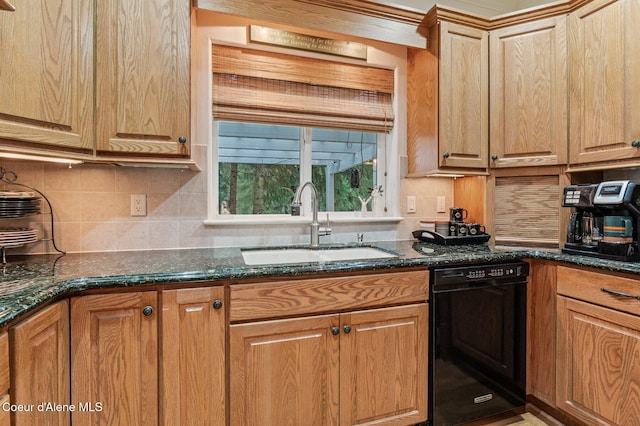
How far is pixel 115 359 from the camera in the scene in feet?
4.09

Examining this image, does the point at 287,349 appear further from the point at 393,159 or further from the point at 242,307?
the point at 393,159

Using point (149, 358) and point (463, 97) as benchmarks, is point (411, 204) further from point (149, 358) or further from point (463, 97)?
point (149, 358)

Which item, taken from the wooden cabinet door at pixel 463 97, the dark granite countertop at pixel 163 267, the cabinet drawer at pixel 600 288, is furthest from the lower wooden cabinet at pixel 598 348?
the wooden cabinet door at pixel 463 97

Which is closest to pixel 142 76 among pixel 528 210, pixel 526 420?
pixel 528 210

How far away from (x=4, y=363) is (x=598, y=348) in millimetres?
2226

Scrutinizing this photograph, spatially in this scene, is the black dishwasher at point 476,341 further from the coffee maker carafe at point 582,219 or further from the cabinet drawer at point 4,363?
the cabinet drawer at point 4,363

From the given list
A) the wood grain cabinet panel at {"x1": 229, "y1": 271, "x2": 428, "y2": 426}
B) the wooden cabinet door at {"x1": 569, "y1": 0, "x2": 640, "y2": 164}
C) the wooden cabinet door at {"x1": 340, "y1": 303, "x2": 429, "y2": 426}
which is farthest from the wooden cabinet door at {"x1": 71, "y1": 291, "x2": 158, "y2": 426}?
the wooden cabinet door at {"x1": 569, "y1": 0, "x2": 640, "y2": 164}

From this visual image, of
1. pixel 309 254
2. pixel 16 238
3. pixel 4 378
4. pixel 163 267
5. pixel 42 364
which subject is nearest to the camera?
pixel 4 378

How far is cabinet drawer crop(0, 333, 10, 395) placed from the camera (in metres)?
0.87

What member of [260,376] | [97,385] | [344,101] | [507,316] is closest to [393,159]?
[344,101]

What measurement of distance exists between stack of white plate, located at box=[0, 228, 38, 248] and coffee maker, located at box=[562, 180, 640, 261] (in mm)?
2666

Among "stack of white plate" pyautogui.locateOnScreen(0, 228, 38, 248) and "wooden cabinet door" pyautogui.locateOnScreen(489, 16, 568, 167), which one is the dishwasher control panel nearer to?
"wooden cabinet door" pyautogui.locateOnScreen(489, 16, 568, 167)

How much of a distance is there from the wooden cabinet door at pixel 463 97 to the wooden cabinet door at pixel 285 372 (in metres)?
1.30

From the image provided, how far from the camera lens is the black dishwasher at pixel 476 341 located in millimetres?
1649
